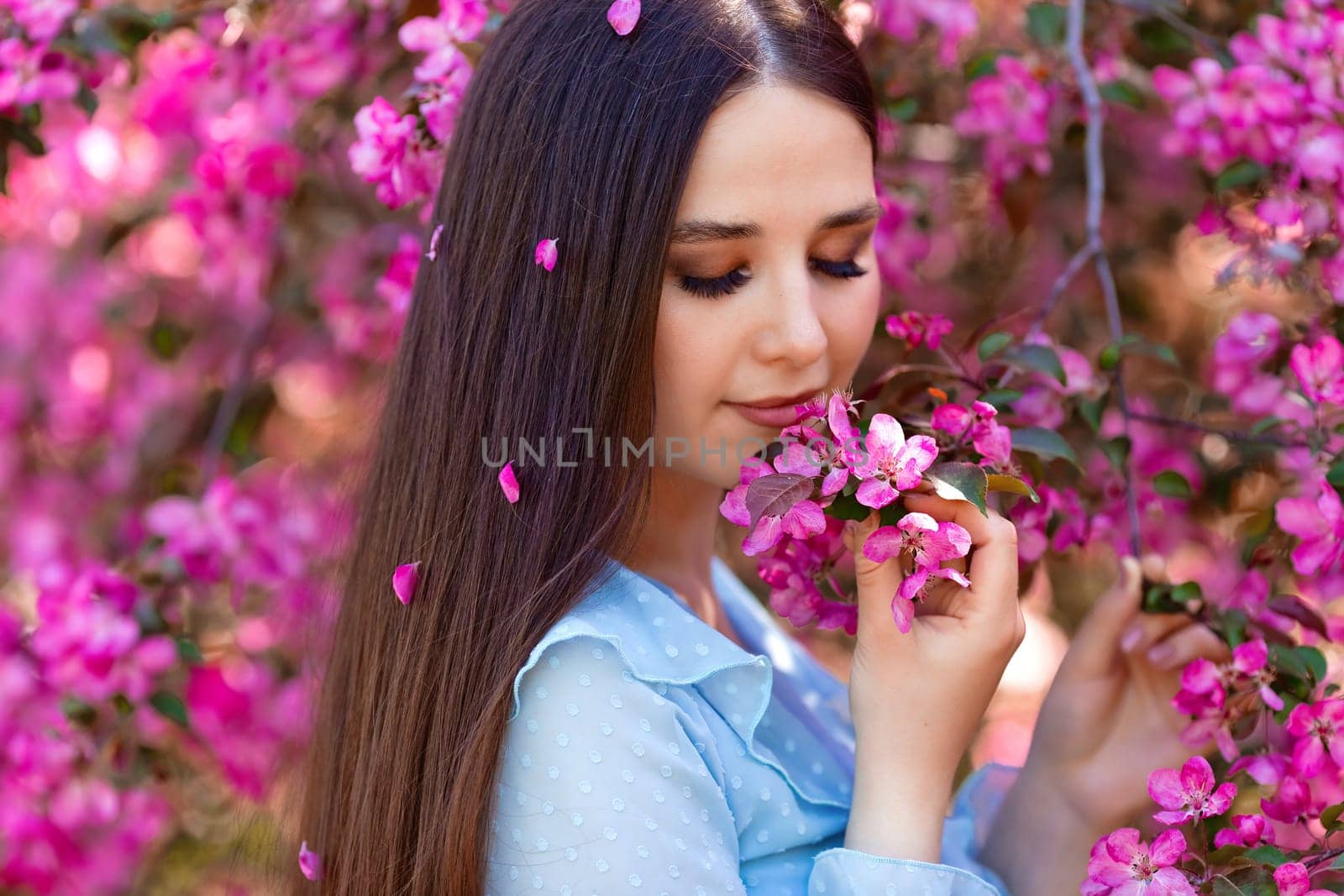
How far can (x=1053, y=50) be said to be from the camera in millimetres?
1599

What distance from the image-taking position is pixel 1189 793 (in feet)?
3.56

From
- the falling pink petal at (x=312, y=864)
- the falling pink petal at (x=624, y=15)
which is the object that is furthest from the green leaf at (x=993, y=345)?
the falling pink petal at (x=312, y=864)

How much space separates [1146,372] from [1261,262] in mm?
787

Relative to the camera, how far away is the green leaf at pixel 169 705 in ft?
5.08

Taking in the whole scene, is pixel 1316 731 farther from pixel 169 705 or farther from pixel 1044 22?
pixel 169 705

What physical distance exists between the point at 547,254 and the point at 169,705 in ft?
2.64

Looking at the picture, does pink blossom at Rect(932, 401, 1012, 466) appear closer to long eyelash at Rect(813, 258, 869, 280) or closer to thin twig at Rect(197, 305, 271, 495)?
long eyelash at Rect(813, 258, 869, 280)

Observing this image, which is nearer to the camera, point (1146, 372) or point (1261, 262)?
point (1261, 262)

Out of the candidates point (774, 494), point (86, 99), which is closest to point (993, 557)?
point (774, 494)

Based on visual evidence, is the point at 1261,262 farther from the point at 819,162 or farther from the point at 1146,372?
the point at 1146,372

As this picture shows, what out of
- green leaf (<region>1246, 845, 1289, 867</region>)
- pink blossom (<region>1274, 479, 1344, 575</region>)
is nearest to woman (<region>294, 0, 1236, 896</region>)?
green leaf (<region>1246, 845, 1289, 867</region>)

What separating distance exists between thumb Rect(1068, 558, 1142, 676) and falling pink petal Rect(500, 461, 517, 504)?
1.92 ft

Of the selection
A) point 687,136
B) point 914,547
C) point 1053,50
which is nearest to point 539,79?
point 687,136

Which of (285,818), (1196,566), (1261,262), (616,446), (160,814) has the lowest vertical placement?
(1196,566)
